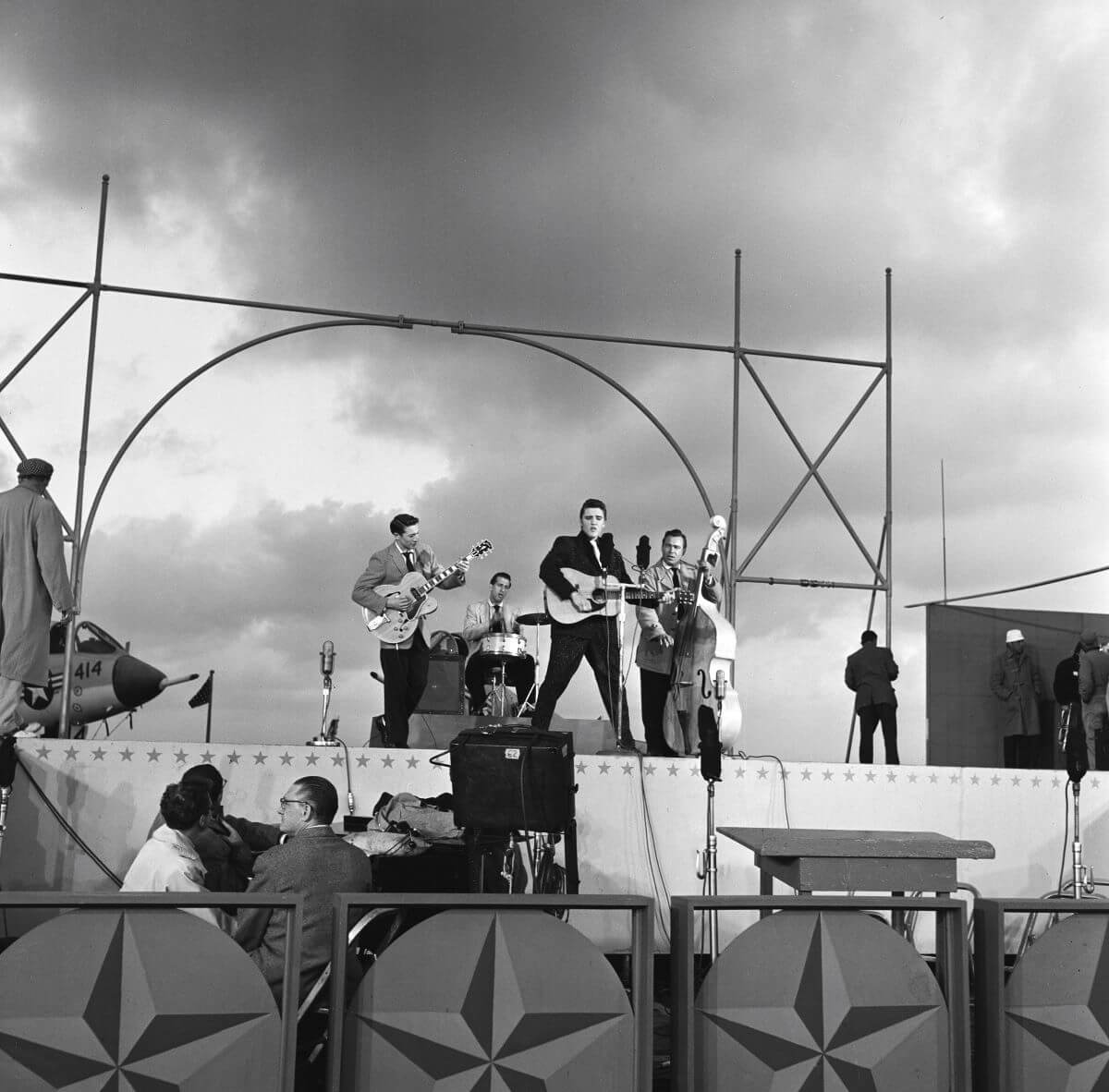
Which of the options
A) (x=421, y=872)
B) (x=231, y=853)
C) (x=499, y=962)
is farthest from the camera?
(x=421, y=872)

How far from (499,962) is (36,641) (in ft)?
14.3

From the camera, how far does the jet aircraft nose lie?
11.4m

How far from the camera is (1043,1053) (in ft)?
11.0

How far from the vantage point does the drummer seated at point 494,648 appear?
963cm

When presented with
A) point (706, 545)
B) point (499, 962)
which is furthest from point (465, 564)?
point (499, 962)

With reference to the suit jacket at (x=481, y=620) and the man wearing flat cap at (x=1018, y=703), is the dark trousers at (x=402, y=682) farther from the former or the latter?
the man wearing flat cap at (x=1018, y=703)

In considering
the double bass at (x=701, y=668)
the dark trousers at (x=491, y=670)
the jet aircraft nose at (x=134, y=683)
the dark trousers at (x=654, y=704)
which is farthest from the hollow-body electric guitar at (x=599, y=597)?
the jet aircraft nose at (x=134, y=683)

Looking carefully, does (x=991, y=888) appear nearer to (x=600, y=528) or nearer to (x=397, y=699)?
(x=600, y=528)

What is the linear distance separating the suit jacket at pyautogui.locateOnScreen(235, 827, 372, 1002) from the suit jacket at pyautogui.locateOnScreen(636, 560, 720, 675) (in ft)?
12.9

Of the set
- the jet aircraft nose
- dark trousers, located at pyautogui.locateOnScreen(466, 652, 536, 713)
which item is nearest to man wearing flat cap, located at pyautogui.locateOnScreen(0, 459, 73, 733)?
dark trousers, located at pyautogui.locateOnScreen(466, 652, 536, 713)

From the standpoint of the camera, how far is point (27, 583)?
21.6 feet

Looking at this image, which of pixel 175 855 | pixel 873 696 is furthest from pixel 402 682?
pixel 873 696

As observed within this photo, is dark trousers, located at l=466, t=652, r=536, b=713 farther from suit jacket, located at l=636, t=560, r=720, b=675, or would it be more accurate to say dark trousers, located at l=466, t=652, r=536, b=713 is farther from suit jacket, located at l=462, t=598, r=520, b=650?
suit jacket, located at l=636, t=560, r=720, b=675

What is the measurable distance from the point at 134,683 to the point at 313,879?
7768 mm
